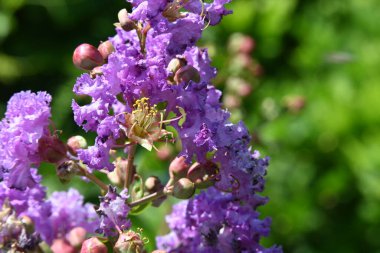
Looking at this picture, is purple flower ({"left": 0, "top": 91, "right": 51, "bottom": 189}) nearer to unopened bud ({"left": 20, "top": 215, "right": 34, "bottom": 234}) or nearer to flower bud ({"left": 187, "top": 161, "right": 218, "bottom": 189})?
unopened bud ({"left": 20, "top": 215, "right": 34, "bottom": 234})

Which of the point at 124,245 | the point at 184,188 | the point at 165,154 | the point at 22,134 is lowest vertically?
the point at 124,245

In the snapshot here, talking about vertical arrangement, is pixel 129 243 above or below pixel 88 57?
below

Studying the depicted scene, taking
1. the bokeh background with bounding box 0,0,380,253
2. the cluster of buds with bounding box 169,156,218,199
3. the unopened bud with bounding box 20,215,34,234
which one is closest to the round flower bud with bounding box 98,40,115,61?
the cluster of buds with bounding box 169,156,218,199

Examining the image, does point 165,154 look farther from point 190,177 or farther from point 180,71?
point 180,71

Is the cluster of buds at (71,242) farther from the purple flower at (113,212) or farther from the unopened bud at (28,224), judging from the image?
the purple flower at (113,212)

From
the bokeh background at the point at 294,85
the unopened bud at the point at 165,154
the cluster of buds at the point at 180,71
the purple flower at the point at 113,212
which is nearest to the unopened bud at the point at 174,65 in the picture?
the cluster of buds at the point at 180,71

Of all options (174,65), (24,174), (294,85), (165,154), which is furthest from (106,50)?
(294,85)
